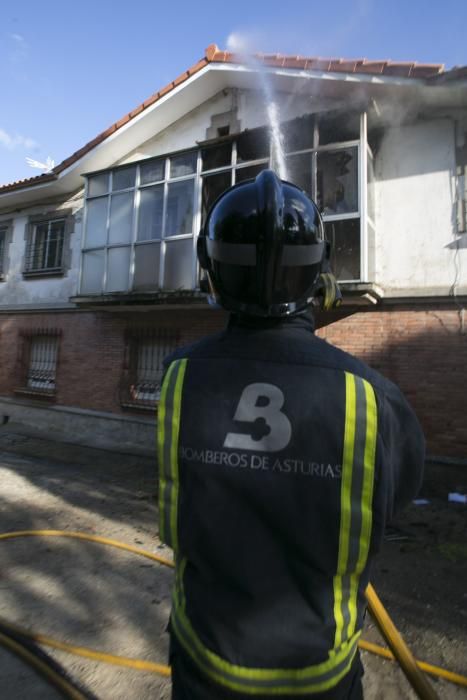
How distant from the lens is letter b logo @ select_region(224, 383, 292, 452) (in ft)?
3.30

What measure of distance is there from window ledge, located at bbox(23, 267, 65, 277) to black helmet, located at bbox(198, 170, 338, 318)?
10.5 m

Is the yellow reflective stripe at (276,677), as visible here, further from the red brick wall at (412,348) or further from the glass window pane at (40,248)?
the glass window pane at (40,248)

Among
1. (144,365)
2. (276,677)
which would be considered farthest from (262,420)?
(144,365)

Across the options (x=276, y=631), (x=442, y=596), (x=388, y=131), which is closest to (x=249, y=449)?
(x=276, y=631)

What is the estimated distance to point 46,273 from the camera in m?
11.0

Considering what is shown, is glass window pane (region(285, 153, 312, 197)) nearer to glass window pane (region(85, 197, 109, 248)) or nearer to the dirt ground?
glass window pane (region(85, 197, 109, 248))

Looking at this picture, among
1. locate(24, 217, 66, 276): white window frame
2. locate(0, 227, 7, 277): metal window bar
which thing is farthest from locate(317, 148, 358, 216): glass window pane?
locate(0, 227, 7, 277): metal window bar

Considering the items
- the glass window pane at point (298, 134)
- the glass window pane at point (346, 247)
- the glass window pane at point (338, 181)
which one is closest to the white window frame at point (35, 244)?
the glass window pane at point (298, 134)

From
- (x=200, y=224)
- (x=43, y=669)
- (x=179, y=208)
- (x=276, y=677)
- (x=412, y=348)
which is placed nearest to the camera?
(x=276, y=677)

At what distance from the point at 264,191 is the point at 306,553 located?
0.94 m

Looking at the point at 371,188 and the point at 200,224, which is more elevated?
the point at 371,188

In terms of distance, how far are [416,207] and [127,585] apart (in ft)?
22.1

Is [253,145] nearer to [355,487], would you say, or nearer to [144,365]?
[144,365]

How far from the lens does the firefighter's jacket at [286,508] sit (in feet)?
3.17
